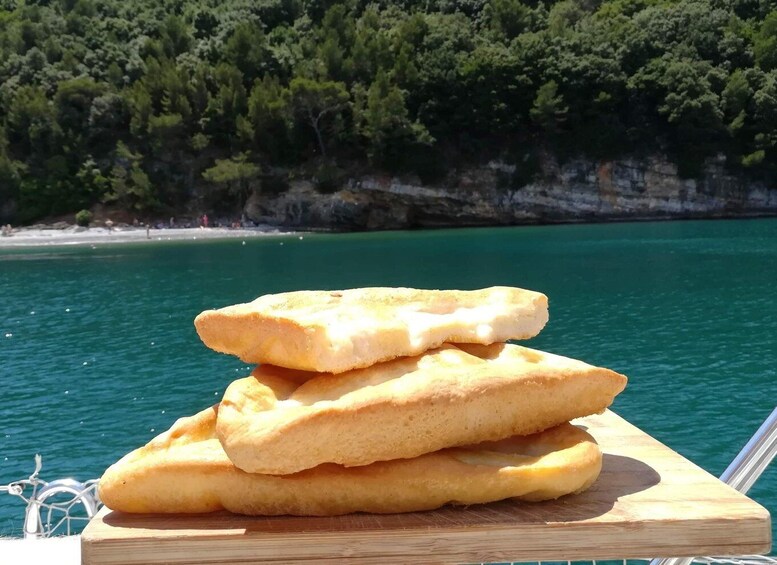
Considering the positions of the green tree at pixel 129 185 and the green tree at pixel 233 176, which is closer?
the green tree at pixel 233 176

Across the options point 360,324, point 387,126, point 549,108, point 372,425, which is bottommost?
point 372,425

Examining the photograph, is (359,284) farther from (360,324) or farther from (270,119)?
(270,119)

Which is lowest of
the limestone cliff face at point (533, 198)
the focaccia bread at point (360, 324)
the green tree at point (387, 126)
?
the limestone cliff face at point (533, 198)

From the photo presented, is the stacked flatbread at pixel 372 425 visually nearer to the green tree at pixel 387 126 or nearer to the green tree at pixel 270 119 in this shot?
the green tree at pixel 387 126

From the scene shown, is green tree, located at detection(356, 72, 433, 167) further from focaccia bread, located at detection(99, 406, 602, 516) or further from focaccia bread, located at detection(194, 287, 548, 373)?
focaccia bread, located at detection(99, 406, 602, 516)

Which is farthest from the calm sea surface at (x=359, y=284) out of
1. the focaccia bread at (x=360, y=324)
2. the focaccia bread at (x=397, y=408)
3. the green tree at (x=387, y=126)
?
the green tree at (x=387, y=126)

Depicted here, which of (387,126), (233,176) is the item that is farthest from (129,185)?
(387,126)
